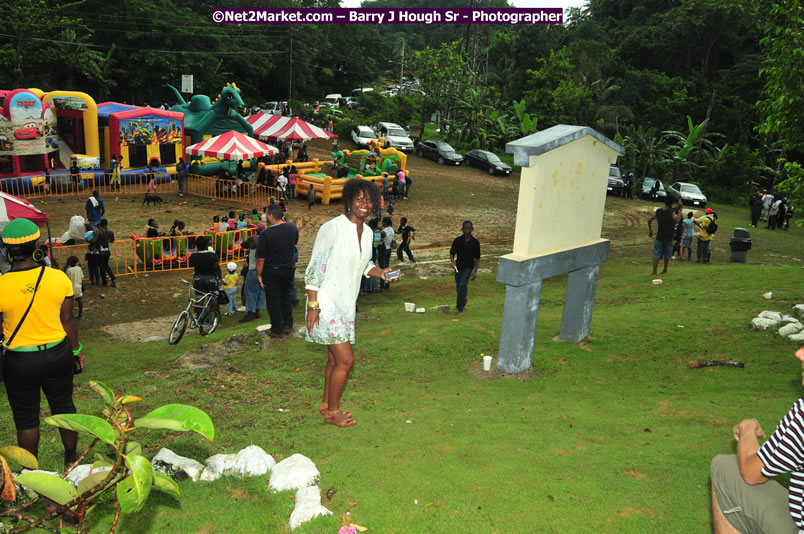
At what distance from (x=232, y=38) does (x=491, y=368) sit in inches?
2195

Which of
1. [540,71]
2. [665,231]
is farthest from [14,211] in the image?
[540,71]

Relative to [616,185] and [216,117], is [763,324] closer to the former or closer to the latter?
[616,185]

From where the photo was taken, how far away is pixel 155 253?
15.7 meters

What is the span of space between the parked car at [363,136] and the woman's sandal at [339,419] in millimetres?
35755

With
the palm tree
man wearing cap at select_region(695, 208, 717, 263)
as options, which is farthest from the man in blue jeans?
the palm tree

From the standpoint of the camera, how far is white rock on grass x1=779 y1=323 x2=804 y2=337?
8594 mm

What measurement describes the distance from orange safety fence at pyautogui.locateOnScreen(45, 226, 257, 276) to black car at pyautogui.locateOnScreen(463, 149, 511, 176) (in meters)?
21.9

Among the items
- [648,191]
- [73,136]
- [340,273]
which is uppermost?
[340,273]

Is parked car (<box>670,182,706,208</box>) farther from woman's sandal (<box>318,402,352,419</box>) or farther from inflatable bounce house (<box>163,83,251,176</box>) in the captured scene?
woman's sandal (<box>318,402,352,419</box>)

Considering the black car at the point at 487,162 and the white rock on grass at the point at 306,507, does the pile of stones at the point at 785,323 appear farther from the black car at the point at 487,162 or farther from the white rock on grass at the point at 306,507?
the black car at the point at 487,162

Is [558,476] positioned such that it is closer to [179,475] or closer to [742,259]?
[179,475]

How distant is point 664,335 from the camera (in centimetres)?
891

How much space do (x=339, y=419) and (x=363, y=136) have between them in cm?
3695

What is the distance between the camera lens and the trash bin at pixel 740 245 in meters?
17.5
